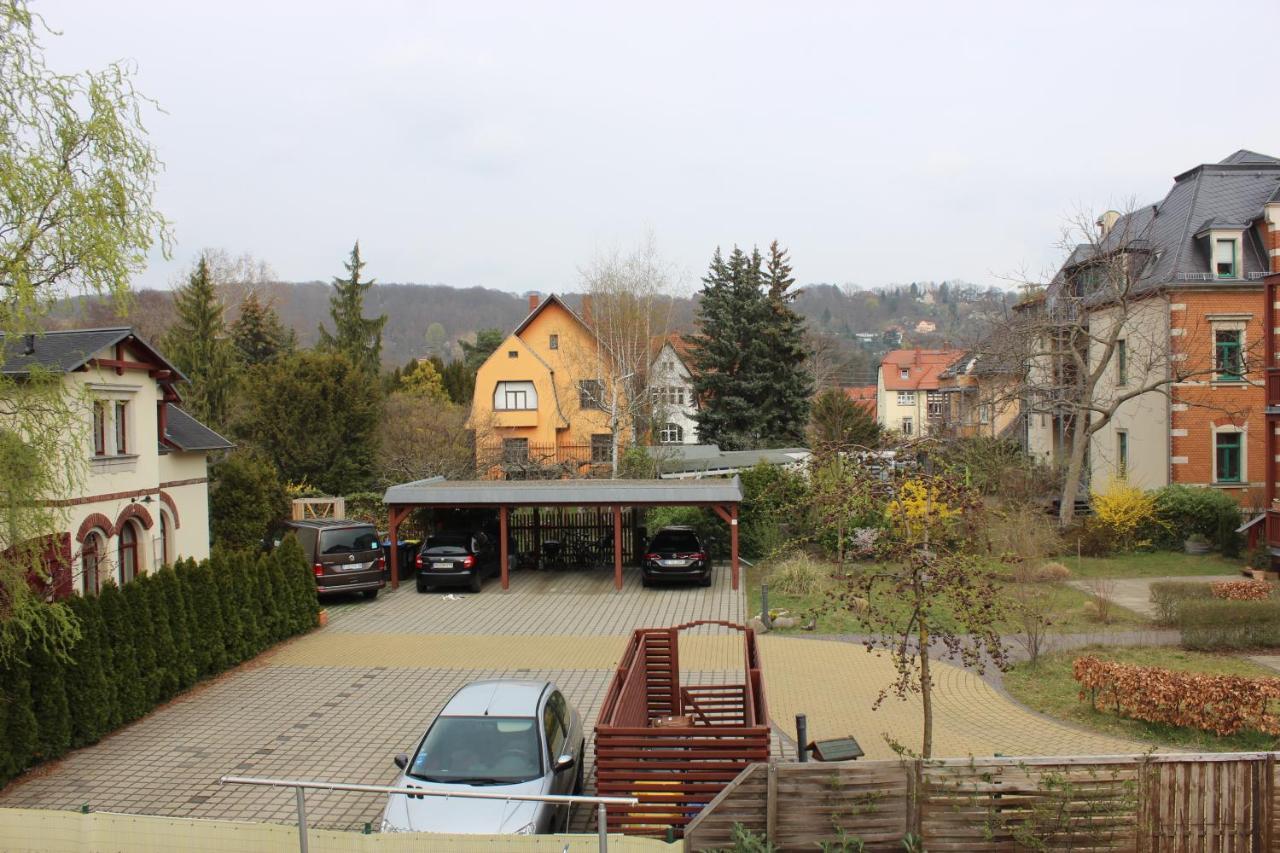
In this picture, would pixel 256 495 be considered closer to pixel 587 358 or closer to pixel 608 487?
pixel 608 487

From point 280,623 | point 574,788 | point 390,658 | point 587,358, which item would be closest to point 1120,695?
point 574,788

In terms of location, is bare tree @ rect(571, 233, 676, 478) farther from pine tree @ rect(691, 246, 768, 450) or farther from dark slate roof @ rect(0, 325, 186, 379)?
dark slate roof @ rect(0, 325, 186, 379)

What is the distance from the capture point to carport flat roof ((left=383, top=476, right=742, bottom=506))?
20.6 m

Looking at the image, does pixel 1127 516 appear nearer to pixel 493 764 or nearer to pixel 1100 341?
pixel 1100 341

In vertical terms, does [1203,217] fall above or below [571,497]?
above

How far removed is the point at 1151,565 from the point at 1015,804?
63.7ft

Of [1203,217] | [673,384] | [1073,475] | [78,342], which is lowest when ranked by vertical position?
[1073,475]

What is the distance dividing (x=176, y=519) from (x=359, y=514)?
8.44 m

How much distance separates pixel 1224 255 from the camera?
27.8 meters

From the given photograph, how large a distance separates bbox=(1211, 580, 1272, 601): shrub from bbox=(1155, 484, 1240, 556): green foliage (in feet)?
24.3

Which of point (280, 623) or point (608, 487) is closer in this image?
point (280, 623)

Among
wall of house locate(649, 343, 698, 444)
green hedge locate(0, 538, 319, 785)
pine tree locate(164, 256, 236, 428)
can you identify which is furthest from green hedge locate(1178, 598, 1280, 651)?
pine tree locate(164, 256, 236, 428)

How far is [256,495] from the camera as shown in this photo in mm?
26797

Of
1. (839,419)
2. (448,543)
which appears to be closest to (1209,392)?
(839,419)
